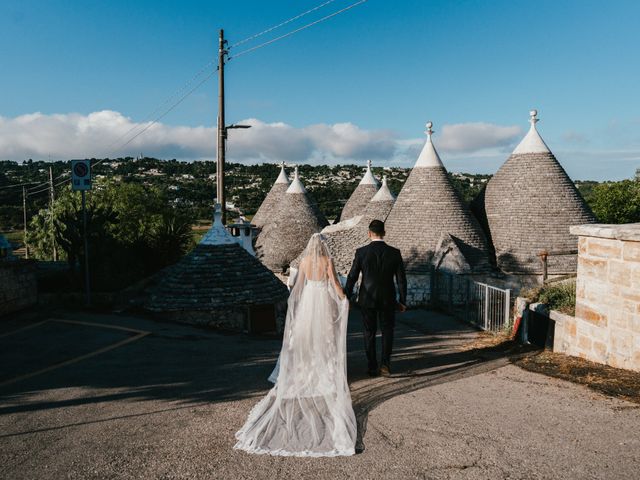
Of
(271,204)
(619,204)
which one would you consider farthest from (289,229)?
(619,204)

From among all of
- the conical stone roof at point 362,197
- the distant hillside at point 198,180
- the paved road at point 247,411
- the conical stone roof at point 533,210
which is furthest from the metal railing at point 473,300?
the distant hillside at point 198,180

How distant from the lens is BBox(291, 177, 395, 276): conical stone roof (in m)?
19.8

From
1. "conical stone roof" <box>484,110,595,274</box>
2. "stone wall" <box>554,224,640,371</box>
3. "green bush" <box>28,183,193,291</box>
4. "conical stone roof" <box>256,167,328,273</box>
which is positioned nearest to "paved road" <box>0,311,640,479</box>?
"stone wall" <box>554,224,640,371</box>

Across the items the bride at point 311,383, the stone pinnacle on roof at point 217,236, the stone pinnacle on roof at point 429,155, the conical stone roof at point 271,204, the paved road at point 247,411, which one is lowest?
the paved road at point 247,411

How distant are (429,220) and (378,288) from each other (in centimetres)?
1238

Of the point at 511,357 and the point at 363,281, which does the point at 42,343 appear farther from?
the point at 511,357

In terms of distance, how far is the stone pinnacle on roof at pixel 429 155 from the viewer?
18.4 meters

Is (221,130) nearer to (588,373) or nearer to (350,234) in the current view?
(350,234)

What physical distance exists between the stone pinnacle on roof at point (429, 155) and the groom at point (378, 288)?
43.3 feet

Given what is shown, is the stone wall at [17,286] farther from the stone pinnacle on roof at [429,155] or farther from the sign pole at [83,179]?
the stone pinnacle on roof at [429,155]

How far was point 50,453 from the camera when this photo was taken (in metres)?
3.96

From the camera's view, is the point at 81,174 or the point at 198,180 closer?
the point at 81,174

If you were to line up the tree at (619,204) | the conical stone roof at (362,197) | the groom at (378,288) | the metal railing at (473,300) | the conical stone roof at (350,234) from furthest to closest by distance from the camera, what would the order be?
the tree at (619,204)
the conical stone roof at (362,197)
the conical stone roof at (350,234)
the metal railing at (473,300)
the groom at (378,288)

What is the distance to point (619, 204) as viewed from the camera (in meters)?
36.9
